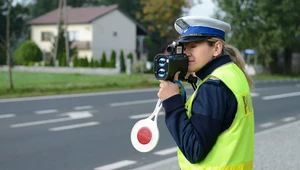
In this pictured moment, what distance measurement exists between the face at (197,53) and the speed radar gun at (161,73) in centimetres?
5

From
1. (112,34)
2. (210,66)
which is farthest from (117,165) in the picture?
(112,34)

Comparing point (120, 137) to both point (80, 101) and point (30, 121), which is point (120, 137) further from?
point (80, 101)

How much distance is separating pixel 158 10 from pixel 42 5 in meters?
42.9

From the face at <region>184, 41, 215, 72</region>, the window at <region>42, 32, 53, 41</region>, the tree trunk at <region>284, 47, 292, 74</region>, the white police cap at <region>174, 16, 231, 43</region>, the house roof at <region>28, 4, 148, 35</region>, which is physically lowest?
the tree trunk at <region>284, 47, 292, 74</region>

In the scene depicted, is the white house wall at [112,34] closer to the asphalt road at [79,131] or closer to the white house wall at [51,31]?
the white house wall at [51,31]

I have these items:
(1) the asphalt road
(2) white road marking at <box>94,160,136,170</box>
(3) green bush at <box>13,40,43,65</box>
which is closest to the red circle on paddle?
(1) the asphalt road

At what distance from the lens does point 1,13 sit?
66.1 m

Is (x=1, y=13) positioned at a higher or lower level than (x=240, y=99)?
higher

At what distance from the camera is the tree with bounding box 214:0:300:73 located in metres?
41.4

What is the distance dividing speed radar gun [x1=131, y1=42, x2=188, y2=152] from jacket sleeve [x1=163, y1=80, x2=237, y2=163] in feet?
0.42

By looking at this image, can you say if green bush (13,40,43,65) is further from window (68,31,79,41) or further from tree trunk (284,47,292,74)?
tree trunk (284,47,292,74)

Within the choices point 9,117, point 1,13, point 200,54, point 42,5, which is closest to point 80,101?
point 9,117

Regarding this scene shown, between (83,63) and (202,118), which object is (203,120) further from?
(83,63)

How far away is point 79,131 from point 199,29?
7908mm
